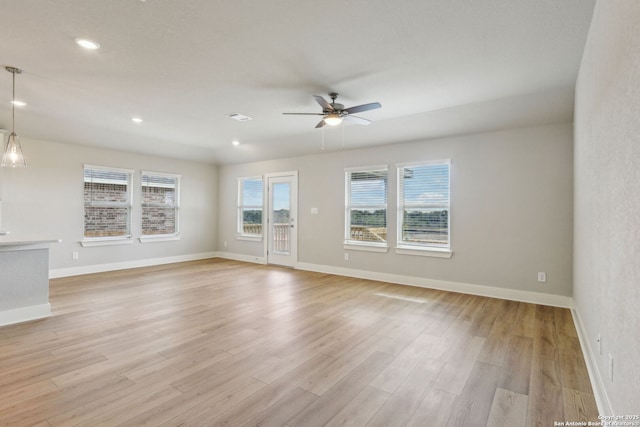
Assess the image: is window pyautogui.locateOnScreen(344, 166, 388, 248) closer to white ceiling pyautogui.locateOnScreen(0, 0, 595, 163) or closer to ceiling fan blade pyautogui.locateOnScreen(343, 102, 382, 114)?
white ceiling pyautogui.locateOnScreen(0, 0, 595, 163)

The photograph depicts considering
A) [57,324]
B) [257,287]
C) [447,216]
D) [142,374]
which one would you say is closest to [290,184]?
[257,287]

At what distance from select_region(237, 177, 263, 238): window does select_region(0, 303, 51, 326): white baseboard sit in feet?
15.0

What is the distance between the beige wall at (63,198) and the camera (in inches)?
217

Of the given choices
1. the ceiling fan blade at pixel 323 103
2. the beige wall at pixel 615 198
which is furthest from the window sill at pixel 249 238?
the beige wall at pixel 615 198

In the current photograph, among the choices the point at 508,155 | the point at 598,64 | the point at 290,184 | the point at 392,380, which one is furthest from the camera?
the point at 290,184

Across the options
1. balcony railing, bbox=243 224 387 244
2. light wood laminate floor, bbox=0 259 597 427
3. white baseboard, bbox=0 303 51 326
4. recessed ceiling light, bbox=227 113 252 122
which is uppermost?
recessed ceiling light, bbox=227 113 252 122

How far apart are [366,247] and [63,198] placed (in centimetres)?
594

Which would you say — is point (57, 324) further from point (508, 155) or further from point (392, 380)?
point (508, 155)

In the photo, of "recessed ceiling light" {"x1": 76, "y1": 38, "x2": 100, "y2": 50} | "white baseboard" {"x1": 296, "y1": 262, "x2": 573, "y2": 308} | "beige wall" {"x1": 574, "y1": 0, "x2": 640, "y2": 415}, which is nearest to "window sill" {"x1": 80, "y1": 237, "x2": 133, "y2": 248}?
"white baseboard" {"x1": 296, "y1": 262, "x2": 573, "y2": 308}

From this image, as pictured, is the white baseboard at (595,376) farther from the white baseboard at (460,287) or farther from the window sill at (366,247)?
the window sill at (366,247)

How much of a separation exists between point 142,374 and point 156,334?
34.3 inches

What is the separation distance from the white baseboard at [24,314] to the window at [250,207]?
4.59 m

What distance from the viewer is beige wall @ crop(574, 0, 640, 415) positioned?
53.9 inches

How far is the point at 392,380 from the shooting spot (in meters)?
2.44
